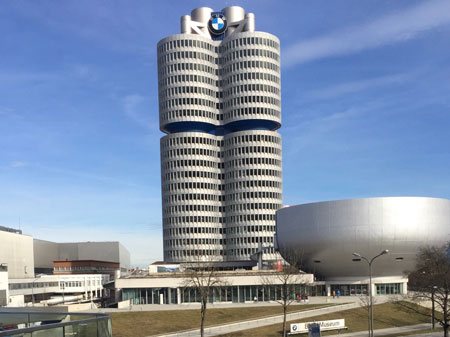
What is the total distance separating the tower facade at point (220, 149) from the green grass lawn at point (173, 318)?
8432 cm

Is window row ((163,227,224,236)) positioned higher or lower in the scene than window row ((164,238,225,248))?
higher

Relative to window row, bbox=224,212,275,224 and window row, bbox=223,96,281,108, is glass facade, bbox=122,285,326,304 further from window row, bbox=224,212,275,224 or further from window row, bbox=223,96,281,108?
window row, bbox=223,96,281,108

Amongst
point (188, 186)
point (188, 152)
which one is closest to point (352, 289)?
point (188, 186)

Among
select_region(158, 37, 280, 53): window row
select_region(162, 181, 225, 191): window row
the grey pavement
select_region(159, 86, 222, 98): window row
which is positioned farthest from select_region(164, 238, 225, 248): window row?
the grey pavement

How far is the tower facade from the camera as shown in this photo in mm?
169500

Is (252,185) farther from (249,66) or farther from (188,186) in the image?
(249,66)

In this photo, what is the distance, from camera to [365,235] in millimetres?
106125

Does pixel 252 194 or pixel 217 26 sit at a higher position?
pixel 217 26

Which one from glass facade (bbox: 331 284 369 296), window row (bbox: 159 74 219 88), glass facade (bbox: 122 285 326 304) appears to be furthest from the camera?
window row (bbox: 159 74 219 88)

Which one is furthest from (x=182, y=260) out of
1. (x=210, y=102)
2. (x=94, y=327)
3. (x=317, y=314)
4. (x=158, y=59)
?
(x=94, y=327)

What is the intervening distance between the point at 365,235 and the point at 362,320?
3168cm

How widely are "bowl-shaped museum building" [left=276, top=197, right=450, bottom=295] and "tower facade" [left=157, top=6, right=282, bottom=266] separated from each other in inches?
2066

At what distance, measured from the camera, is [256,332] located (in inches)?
2682

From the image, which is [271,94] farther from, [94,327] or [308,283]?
[94,327]
